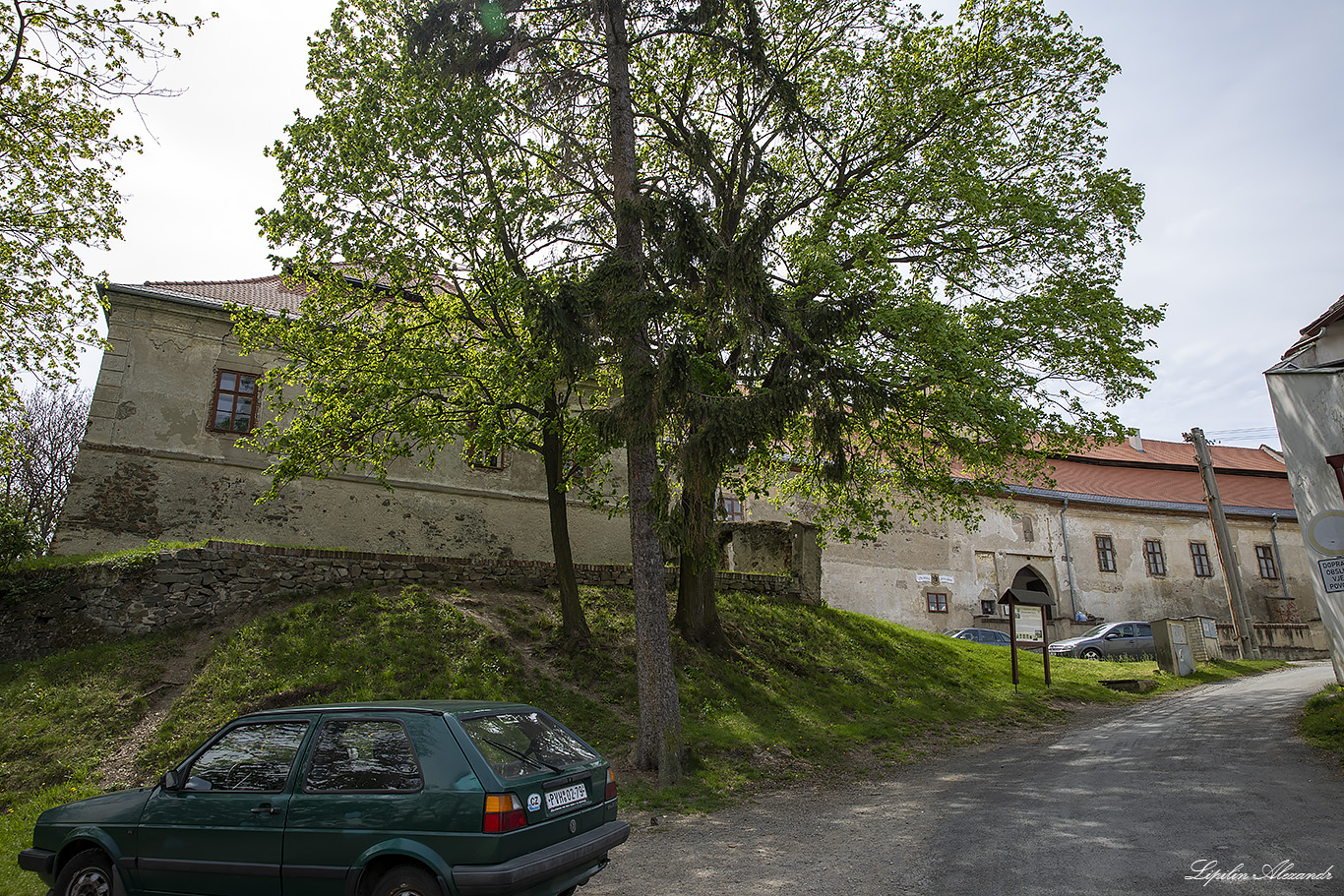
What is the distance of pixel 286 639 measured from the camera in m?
11.6

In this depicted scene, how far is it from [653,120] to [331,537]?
1172 centimetres

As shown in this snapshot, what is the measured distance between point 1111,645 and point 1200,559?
1346 cm

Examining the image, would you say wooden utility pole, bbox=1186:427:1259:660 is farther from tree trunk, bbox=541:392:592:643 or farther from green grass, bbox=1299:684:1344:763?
tree trunk, bbox=541:392:592:643

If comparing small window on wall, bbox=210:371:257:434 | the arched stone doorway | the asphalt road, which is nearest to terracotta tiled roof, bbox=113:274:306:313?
small window on wall, bbox=210:371:257:434

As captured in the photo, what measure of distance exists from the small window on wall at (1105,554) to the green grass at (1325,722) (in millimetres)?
21621

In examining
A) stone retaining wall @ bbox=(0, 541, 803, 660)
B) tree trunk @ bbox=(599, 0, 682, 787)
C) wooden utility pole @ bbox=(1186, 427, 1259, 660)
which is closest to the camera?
tree trunk @ bbox=(599, 0, 682, 787)

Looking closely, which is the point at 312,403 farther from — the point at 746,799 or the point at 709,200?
the point at 746,799

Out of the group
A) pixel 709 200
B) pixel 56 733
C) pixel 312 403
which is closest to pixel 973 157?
pixel 709 200

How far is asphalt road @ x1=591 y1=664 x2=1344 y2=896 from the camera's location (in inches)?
193

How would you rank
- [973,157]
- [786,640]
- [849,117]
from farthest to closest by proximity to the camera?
[786,640]
[849,117]
[973,157]

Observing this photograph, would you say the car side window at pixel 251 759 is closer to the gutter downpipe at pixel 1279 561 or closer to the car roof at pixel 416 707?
the car roof at pixel 416 707

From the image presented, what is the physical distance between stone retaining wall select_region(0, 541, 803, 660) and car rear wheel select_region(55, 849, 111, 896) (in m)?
8.40

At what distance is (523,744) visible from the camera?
4621mm

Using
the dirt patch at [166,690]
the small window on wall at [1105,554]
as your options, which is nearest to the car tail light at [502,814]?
the dirt patch at [166,690]
